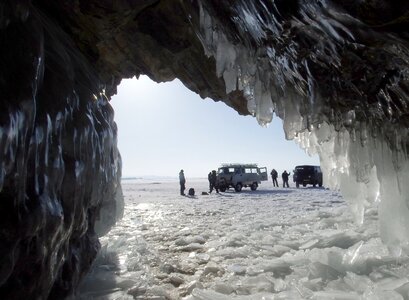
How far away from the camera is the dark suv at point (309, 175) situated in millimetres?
25977

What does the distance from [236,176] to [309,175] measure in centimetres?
684

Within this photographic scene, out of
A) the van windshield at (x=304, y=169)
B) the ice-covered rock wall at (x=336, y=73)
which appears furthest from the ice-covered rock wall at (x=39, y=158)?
the van windshield at (x=304, y=169)

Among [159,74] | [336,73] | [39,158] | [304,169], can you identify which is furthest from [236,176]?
[39,158]

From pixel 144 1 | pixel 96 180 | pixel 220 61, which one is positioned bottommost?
pixel 96 180

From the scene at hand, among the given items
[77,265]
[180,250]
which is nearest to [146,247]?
[180,250]

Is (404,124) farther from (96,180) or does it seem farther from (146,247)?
(146,247)

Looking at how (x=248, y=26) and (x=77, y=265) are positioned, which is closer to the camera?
(x=248, y=26)

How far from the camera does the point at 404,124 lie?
4.11 meters

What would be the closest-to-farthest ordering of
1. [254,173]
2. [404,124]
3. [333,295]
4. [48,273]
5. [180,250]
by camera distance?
[48,273] < [333,295] < [404,124] < [180,250] < [254,173]

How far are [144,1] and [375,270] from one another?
4393mm

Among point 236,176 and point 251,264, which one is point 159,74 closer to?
point 251,264

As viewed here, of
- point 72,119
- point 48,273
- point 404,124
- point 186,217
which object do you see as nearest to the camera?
point 48,273

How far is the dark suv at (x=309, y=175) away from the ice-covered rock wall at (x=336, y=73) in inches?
845

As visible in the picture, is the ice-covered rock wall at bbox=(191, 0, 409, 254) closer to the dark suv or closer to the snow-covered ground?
the snow-covered ground
